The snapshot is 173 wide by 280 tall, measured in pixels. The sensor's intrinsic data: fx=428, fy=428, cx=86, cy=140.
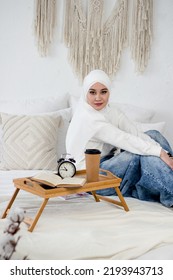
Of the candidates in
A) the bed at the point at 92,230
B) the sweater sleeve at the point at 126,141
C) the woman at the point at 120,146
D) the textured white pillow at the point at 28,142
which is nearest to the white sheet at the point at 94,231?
the bed at the point at 92,230

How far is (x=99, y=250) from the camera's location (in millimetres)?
1529

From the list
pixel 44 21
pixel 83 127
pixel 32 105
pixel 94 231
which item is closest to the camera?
pixel 94 231

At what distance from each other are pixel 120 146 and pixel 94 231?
647mm

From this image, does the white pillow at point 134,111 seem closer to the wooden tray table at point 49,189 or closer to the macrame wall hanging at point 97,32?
the macrame wall hanging at point 97,32

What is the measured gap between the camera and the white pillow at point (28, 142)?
2582mm

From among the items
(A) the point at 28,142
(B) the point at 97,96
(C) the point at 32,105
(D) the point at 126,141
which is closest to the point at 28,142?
(A) the point at 28,142

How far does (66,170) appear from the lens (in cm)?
186

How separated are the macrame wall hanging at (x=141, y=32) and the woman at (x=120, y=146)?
90 centimetres

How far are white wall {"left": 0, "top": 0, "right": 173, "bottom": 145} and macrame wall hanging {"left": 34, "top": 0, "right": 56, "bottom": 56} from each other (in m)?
0.05

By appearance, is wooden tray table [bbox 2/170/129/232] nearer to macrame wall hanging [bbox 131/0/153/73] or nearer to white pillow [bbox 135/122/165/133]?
white pillow [bbox 135/122/165/133]

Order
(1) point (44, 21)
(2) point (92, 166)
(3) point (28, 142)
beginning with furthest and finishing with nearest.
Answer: (1) point (44, 21)
(3) point (28, 142)
(2) point (92, 166)

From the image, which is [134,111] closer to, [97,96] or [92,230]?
[97,96]

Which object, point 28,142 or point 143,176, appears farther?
point 28,142
